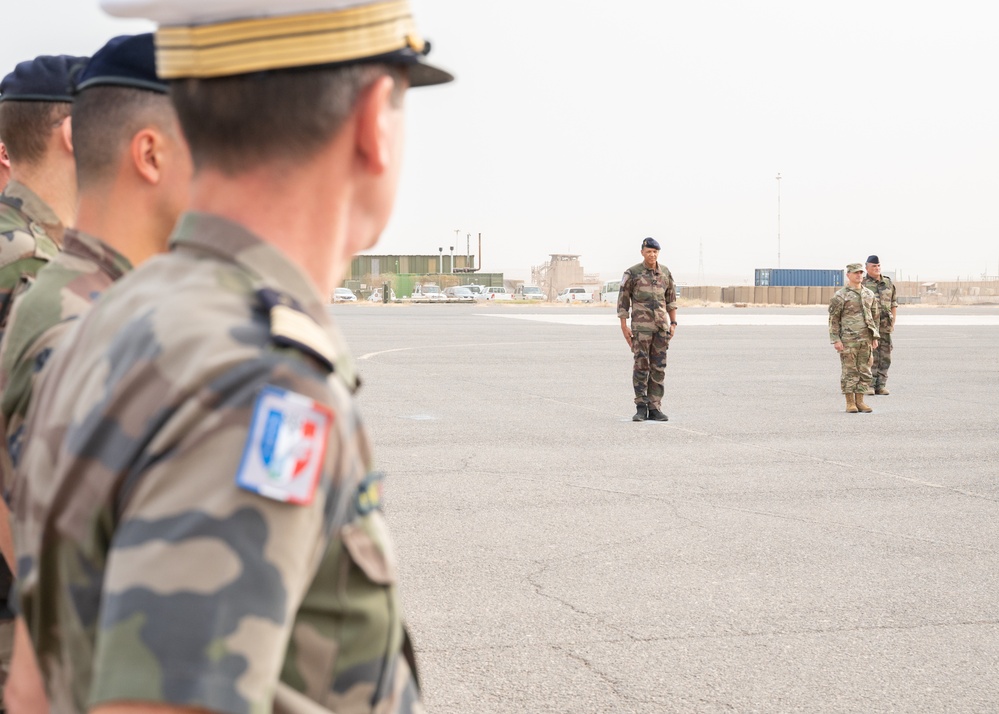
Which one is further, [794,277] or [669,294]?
[794,277]

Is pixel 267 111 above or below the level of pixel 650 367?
above

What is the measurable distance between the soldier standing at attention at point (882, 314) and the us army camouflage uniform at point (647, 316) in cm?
442

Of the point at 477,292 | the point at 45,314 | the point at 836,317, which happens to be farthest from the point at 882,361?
the point at 477,292

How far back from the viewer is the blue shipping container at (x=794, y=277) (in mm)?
101500

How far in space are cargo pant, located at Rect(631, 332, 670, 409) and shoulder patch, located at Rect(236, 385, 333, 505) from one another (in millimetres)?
12412

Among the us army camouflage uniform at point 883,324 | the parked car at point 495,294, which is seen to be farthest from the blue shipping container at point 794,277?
the us army camouflage uniform at point 883,324

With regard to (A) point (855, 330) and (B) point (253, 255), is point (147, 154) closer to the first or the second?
(B) point (253, 255)

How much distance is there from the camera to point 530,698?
4.58 m

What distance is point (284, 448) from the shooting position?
3.46 ft

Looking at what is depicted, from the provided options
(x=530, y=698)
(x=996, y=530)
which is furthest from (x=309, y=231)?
(x=996, y=530)

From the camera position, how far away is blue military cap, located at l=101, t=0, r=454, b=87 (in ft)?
4.06

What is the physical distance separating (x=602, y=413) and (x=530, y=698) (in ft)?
31.4

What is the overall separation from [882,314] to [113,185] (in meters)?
16.7

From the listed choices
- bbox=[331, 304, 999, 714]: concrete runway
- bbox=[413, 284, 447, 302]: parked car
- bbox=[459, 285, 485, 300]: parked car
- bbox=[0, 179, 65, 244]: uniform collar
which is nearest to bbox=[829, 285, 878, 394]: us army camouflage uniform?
bbox=[331, 304, 999, 714]: concrete runway
